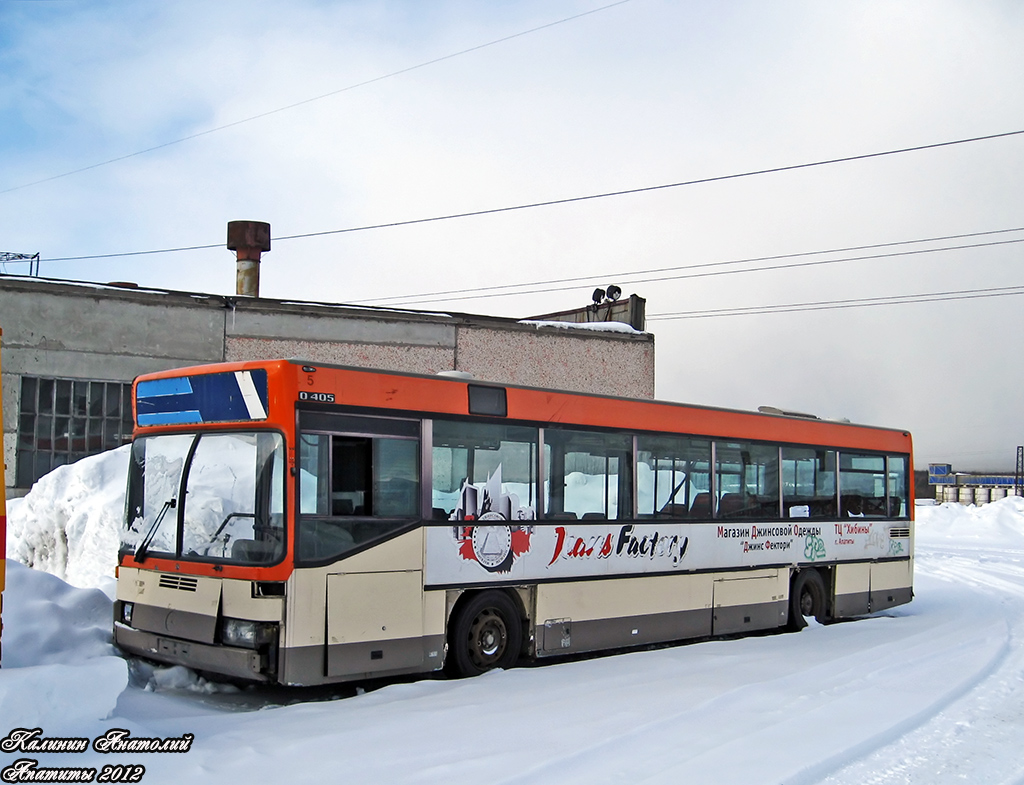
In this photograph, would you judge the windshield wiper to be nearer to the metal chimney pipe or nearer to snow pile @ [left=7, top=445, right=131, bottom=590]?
snow pile @ [left=7, top=445, right=131, bottom=590]

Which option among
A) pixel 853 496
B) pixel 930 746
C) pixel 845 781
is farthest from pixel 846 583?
pixel 845 781

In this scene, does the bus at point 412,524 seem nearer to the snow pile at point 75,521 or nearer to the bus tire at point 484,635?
the bus tire at point 484,635

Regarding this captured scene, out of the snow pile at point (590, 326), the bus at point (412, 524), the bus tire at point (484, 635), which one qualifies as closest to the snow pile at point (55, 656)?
the bus at point (412, 524)

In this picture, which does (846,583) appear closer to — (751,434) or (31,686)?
(751,434)

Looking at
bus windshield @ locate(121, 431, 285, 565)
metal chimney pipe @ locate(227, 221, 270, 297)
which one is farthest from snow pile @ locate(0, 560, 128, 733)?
metal chimney pipe @ locate(227, 221, 270, 297)

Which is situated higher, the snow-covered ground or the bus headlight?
the bus headlight

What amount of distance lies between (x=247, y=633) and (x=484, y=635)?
8.51 ft

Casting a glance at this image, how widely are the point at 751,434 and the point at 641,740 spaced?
7250mm

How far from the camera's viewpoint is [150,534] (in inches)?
353

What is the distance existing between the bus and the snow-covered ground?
47 cm

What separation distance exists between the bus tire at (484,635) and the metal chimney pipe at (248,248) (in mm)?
19424

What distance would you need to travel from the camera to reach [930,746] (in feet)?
22.7

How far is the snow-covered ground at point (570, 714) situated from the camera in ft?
20.0

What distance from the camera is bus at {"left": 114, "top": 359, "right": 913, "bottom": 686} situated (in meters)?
8.20
